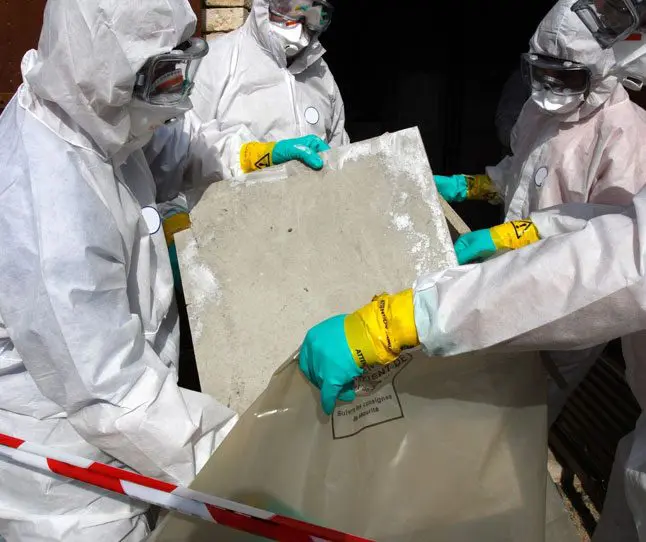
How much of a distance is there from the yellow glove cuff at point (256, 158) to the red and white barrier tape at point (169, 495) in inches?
51.6

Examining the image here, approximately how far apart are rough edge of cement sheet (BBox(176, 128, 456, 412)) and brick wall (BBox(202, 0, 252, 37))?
1794 millimetres

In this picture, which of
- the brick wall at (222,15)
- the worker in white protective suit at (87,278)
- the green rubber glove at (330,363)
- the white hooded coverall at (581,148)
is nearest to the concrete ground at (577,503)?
the white hooded coverall at (581,148)

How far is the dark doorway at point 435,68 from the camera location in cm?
530

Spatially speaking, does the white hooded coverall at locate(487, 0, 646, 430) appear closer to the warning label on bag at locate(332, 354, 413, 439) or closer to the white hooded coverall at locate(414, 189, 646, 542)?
the white hooded coverall at locate(414, 189, 646, 542)

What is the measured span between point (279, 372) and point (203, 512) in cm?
37

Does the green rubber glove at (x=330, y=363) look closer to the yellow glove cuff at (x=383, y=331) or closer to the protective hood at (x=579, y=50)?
the yellow glove cuff at (x=383, y=331)

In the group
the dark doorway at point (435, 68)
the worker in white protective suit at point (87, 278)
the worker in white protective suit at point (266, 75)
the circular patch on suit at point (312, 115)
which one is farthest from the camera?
the dark doorway at point (435, 68)

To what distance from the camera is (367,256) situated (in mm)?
1803

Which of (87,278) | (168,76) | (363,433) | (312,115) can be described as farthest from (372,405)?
(312,115)

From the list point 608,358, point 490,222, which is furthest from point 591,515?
point 490,222

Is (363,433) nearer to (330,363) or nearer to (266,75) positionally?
(330,363)

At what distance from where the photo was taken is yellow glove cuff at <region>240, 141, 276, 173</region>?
2.28 m

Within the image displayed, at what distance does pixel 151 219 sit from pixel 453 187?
6.03ft

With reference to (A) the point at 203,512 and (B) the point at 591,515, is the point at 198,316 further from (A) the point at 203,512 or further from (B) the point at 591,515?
(B) the point at 591,515
